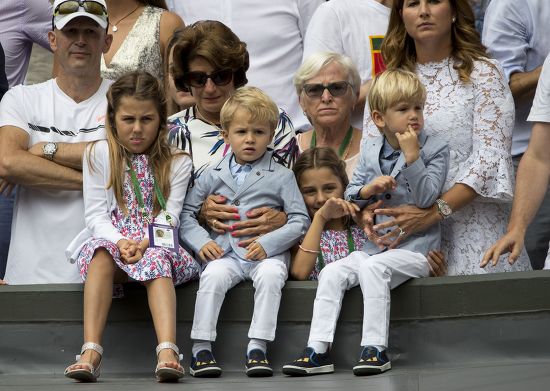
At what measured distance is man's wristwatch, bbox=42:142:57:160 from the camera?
7.61 meters

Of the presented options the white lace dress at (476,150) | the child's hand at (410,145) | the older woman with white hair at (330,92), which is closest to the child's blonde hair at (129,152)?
the older woman with white hair at (330,92)

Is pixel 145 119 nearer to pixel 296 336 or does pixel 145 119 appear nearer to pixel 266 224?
pixel 266 224

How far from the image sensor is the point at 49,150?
7617 millimetres

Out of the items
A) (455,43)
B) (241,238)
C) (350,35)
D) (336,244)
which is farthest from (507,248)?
(350,35)

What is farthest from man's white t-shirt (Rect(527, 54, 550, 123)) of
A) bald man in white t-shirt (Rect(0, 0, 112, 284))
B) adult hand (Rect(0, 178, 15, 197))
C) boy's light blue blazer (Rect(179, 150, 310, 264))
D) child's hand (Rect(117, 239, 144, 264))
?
adult hand (Rect(0, 178, 15, 197))

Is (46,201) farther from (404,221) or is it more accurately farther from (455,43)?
(455,43)

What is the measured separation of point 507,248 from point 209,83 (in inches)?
76.5

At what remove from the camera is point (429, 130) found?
737cm

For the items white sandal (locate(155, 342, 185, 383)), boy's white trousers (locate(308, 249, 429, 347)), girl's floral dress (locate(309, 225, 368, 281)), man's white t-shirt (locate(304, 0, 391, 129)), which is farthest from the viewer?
man's white t-shirt (locate(304, 0, 391, 129))

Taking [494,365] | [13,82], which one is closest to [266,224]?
[494,365]

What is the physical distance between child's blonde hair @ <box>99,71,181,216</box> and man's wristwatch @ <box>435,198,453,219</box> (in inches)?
56.0

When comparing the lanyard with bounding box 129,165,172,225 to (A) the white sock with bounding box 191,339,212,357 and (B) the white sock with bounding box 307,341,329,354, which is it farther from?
(B) the white sock with bounding box 307,341,329,354

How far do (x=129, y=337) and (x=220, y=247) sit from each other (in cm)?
67

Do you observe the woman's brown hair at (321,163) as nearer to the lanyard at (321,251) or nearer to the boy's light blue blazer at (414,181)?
the boy's light blue blazer at (414,181)
